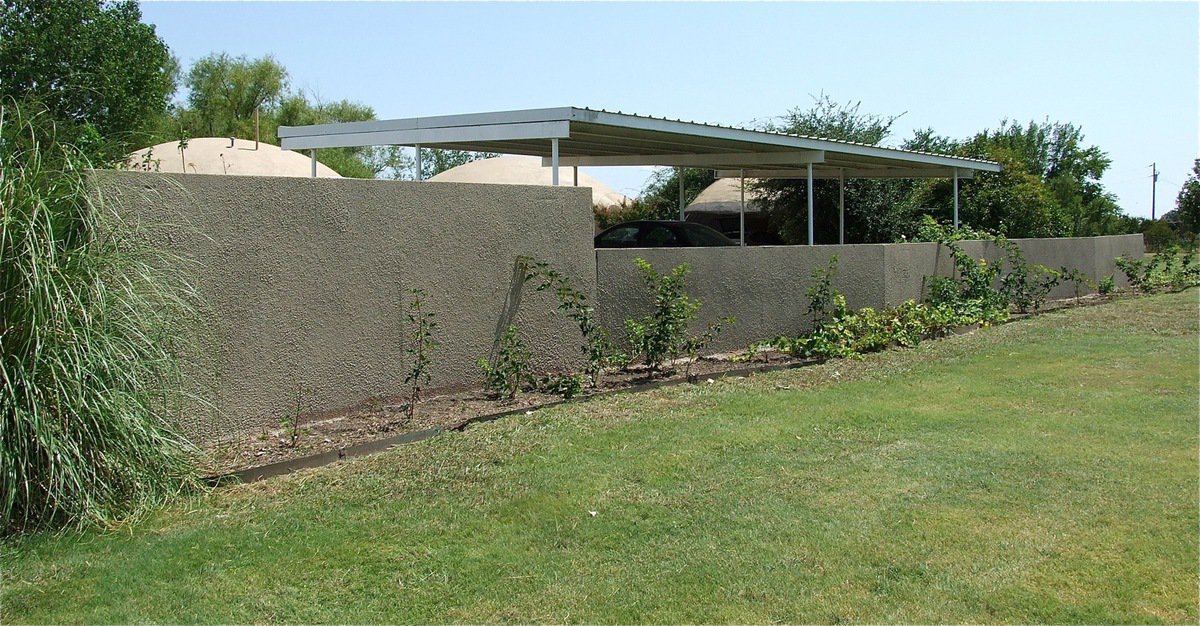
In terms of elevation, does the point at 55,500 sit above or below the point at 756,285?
below

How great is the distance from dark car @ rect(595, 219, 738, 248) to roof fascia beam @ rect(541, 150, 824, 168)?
111 cm

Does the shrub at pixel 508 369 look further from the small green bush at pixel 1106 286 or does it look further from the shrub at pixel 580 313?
the small green bush at pixel 1106 286

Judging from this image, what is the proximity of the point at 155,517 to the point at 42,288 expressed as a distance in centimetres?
136

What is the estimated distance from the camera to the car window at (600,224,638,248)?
16.1m

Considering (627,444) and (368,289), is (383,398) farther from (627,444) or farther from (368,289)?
(627,444)

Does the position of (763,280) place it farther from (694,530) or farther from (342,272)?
(694,530)

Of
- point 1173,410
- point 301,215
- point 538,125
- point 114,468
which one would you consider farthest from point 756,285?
point 114,468

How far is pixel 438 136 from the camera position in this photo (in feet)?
39.5

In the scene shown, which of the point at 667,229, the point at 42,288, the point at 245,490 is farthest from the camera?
the point at 667,229

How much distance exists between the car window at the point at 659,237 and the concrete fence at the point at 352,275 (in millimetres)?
4080

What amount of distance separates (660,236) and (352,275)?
8305 millimetres

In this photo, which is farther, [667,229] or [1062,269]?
[1062,269]

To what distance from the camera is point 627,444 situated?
7.25 m

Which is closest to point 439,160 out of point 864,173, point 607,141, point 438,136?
point 864,173
